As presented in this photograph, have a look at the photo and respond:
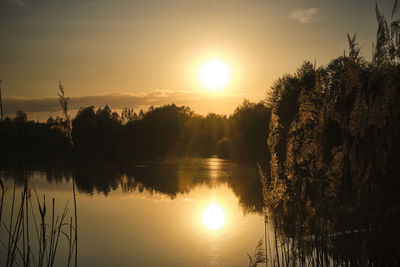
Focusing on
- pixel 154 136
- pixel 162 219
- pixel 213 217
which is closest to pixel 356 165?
pixel 213 217

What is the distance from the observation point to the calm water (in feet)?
32.9

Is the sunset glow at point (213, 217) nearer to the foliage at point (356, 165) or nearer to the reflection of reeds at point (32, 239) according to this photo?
the reflection of reeds at point (32, 239)

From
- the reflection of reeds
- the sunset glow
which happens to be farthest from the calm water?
the reflection of reeds

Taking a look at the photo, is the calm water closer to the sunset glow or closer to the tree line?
the sunset glow

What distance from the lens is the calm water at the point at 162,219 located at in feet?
32.9

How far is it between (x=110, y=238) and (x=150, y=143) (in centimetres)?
6811

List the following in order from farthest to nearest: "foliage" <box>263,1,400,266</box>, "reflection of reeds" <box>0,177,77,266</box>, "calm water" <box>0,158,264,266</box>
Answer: "calm water" <box>0,158,264,266</box>, "foliage" <box>263,1,400,266</box>, "reflection of reeds" <box>0,177,77,266</box>

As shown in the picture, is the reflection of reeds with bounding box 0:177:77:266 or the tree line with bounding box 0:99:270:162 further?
the tree line with bounding box 0:99:270:162

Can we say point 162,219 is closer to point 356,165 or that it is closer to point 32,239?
point 32,239

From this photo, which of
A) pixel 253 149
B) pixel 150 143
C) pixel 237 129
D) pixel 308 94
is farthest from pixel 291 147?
pixel 150 143

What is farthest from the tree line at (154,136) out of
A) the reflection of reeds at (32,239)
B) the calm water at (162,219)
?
the reflection of reeds at (32,239)

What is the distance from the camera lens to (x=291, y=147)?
5047 mm

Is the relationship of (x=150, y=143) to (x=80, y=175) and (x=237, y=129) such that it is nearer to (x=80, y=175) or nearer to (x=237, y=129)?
(x=237, y=129)

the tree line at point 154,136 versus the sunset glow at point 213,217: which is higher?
the tree line at point 154,136
